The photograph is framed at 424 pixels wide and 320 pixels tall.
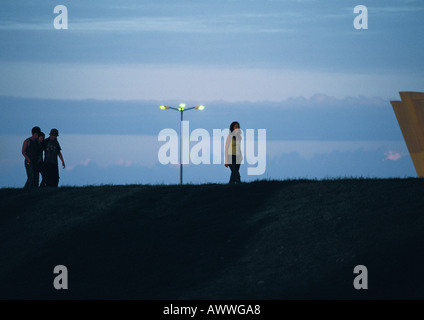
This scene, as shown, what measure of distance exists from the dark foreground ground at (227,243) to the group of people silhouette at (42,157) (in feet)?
12.6

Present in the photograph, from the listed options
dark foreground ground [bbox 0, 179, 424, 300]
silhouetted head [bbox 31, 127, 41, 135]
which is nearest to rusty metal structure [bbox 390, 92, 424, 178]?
dark foreground ground [bbox 0, 179, 424, 300]

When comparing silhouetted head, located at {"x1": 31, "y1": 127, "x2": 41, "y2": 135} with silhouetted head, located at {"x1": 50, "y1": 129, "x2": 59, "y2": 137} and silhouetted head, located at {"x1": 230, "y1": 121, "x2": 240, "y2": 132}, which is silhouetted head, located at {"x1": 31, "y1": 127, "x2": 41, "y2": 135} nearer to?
silhouetted head, located at {"x1": 50, "y1": 129, "x2": 59, "y2": 137}

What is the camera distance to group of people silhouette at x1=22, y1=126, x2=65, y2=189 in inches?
888

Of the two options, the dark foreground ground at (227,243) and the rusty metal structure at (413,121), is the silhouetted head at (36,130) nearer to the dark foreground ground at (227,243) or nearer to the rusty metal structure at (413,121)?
the dark foreground ground at (227,243)

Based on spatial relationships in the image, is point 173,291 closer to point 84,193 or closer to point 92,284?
point 92,284

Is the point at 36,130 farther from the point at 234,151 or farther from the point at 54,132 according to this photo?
the point at 234,151

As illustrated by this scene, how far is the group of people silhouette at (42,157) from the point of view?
22547mm

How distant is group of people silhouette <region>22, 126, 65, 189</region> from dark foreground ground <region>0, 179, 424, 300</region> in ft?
A: 12.6

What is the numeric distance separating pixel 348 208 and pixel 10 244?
829 cm

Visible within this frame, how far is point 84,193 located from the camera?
66.3ft

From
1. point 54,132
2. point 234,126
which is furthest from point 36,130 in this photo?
point 234,126

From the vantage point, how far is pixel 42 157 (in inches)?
901

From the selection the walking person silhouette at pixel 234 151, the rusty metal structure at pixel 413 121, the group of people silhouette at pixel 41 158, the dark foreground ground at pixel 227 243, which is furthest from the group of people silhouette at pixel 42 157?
the rusty metal structure at pixel 413 121

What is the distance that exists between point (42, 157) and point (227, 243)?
10.3 metres
